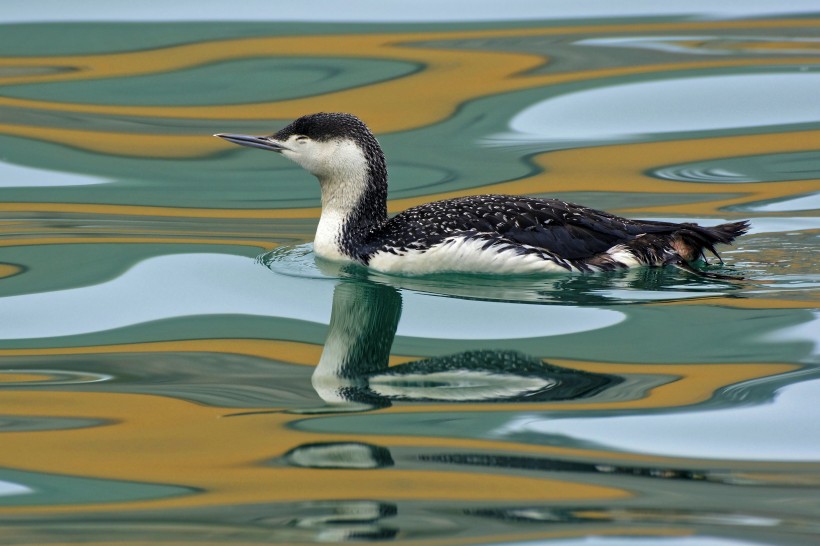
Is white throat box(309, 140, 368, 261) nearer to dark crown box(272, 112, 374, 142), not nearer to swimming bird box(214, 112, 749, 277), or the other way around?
dark crown box(272, 112, 374, 142)

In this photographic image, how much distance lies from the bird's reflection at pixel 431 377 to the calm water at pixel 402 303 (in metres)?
0.02

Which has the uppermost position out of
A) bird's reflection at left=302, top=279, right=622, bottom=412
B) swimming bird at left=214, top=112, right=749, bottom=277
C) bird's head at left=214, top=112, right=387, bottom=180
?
bird's head at left=214, top=112, right=387, bottom=180

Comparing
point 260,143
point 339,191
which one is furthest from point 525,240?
point 260,143

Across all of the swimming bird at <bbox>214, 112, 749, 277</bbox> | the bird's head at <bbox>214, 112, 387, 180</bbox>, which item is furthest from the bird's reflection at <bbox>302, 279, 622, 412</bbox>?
the bird's head at <bbox>214, 112, 387, 180</bbox>

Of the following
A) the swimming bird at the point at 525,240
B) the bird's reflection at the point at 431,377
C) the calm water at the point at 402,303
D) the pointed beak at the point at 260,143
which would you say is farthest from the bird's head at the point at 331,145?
the bird's reflection at the point at 431,377

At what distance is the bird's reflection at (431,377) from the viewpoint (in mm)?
6000

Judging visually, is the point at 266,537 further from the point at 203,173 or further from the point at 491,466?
the point at 203,173

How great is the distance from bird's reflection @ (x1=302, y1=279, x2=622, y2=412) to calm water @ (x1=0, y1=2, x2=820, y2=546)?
0.02 m

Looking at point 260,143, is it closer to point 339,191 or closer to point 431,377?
point 339,191

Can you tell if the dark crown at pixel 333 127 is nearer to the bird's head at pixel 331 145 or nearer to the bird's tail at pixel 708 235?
the bird's head at pixel 331 145

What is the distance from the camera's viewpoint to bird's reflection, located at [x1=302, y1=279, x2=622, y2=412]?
6000mm

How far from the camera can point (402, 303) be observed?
7.74 m

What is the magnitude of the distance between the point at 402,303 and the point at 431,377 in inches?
58.2

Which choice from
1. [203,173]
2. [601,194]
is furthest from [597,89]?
[203,173]
